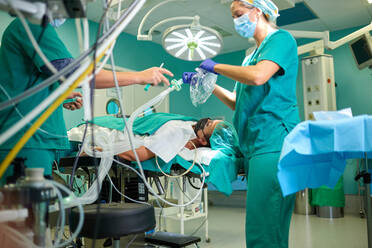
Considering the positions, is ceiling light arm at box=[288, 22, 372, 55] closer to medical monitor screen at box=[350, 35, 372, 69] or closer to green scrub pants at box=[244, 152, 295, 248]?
medical monitor screen at box=[350, 35, 372, 69]

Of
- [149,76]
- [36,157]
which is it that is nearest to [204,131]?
[149,76]

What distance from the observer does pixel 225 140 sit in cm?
198

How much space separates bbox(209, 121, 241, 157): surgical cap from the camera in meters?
1.89

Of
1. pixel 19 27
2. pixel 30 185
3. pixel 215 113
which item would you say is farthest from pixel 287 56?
pixel 215 113

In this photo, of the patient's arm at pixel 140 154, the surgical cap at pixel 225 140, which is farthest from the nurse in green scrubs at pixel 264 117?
the patient's arm at pixel 140 154

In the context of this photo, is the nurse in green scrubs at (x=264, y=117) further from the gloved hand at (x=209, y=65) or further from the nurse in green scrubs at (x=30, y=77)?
the nurse in green scrubs at (x=30, y=77)

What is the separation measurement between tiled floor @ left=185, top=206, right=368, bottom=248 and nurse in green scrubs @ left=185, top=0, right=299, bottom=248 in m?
1.39

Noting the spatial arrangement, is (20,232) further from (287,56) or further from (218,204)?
(218,204)

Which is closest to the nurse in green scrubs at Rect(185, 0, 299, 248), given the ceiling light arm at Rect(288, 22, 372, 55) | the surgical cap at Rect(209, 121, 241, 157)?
the surgical cap at Rect(209, 121, 241, 157)

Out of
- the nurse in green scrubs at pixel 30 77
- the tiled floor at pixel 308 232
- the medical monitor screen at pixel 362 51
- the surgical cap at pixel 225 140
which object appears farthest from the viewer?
the medical monitor screen at pixel 362 51

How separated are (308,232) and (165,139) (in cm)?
201

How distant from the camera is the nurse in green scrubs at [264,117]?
1.35 m

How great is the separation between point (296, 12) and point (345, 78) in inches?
47.0

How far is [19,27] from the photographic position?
3.39 feet
